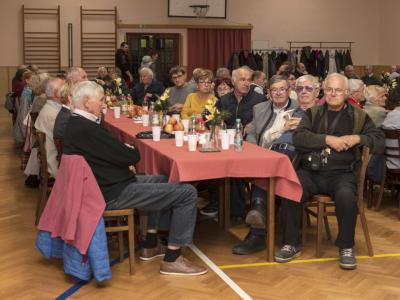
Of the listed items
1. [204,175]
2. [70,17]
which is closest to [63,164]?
[204,175]

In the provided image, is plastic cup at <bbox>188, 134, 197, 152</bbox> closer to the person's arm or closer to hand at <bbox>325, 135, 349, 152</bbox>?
the person's arm

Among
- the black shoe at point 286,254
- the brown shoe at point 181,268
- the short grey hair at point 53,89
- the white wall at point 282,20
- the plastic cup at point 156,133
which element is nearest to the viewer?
the brown shoe at point 181,268

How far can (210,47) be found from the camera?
53.7 feet

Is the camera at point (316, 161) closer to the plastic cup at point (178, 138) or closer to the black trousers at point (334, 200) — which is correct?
the black trousers at point (334, 200)

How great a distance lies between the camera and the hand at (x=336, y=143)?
4059 millimetres

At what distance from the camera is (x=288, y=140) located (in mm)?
4426

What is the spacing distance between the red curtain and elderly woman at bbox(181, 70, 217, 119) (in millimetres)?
10142

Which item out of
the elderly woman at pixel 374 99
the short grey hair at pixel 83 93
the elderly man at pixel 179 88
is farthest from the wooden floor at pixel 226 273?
the elderly man at pixel 179 88

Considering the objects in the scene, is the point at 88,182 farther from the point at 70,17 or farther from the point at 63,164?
the point at 70,17

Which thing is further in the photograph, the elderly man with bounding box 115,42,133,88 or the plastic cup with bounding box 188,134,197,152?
the elderly man with bounding box 115,42,133,88

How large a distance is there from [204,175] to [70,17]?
1256 centimetres

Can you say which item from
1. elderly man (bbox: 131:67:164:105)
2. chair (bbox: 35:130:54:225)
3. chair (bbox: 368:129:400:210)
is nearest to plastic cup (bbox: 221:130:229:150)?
chair (bbox: 35:130:54:225)

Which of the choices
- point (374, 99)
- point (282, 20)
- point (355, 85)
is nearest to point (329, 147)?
point (374, 99)

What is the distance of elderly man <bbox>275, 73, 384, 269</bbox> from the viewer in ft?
13.4
